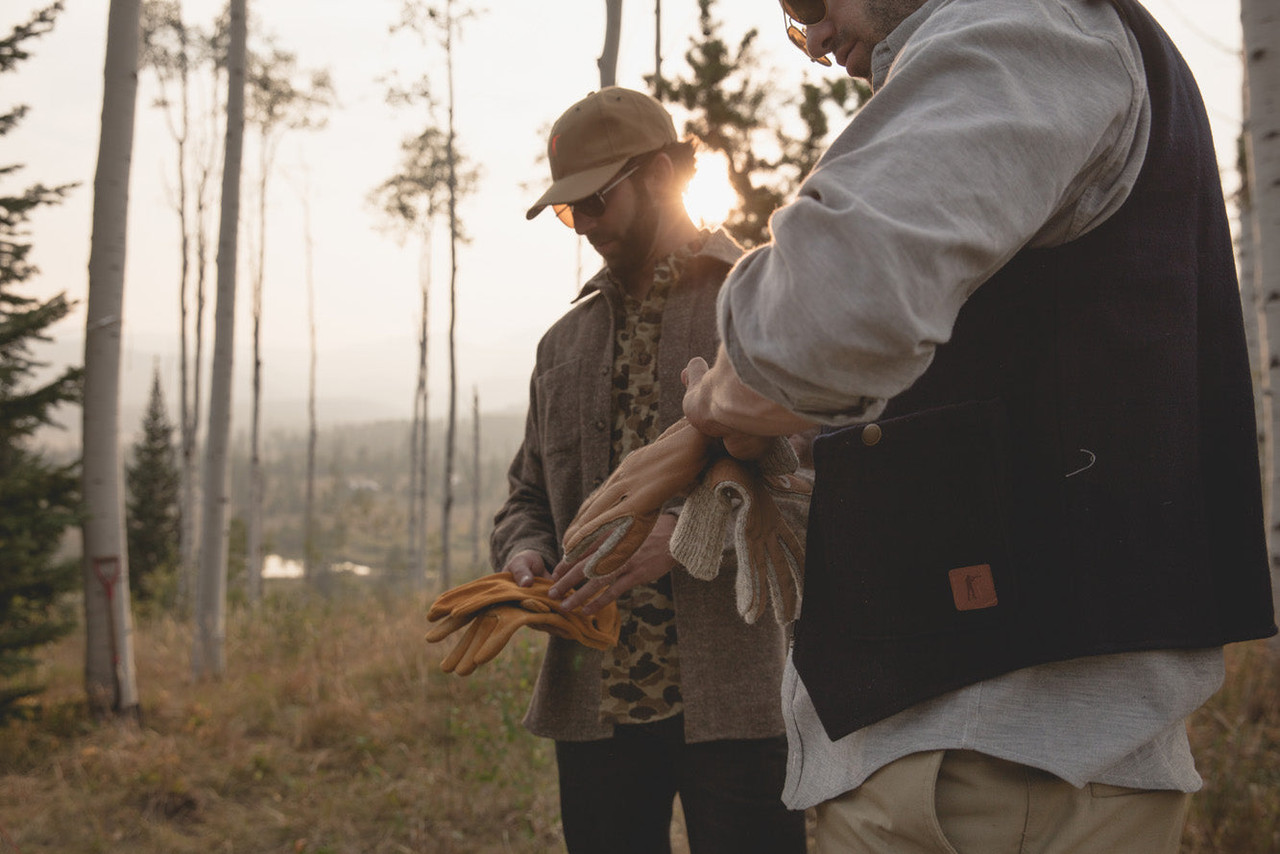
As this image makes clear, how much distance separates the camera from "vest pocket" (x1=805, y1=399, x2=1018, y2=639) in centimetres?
91

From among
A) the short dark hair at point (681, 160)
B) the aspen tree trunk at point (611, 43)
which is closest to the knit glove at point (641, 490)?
the short dark hair at point (681, 160)

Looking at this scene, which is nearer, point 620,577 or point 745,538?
point 745,538

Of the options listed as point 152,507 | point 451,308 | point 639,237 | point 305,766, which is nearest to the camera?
point 639,237

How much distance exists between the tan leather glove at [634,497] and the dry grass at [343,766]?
8.89ft

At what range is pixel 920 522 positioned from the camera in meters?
0.95

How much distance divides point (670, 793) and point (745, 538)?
3.75 feet

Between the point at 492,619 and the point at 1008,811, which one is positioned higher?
the point at 492,619

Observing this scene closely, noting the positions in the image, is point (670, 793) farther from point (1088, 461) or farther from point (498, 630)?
point (1088, 461)

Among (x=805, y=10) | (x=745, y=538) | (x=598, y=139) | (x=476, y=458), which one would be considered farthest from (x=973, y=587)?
(x=476, y=458)

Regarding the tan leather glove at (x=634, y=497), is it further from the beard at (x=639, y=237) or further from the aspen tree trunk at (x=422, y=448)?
the aspen tree trunk at (x=422, y=448)

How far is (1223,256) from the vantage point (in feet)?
3.14

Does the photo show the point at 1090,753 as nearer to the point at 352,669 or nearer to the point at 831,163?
the point at 831,163

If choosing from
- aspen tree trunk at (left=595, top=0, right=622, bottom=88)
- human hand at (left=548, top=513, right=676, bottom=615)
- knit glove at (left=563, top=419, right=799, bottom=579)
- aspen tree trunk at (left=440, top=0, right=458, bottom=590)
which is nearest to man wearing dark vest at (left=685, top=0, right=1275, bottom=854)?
knit glove at (left=563, top=419, right=799, bottom=579)

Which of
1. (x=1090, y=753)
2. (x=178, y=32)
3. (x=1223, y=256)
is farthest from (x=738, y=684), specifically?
(x=178, y=32)
